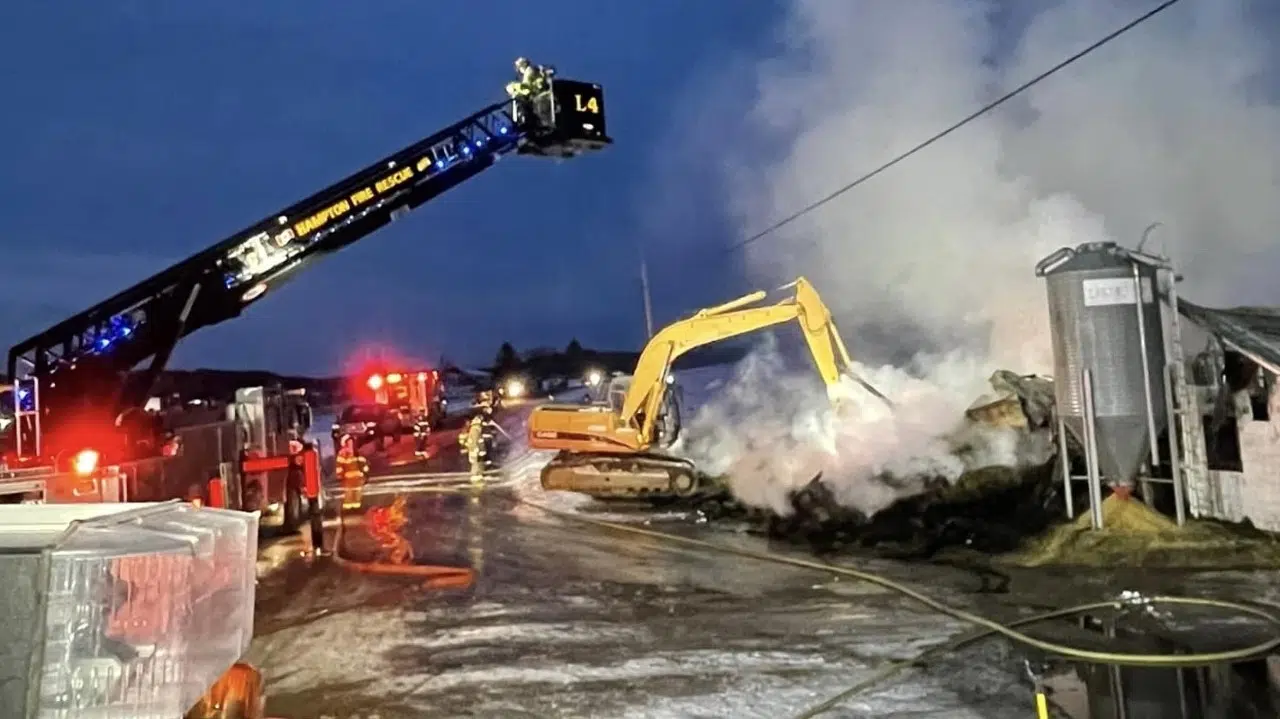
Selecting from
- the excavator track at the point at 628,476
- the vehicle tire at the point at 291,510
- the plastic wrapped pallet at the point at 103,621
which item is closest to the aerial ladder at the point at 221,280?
the vehicle tire at the point at 291,510

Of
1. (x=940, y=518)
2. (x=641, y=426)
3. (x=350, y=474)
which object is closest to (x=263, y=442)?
(x=350, y=474)

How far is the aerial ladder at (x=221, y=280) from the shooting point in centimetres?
1323

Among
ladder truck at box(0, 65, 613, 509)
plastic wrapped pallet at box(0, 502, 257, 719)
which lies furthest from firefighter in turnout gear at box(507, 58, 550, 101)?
plastic wrapped pallet at box(0, 502, 257, 719)

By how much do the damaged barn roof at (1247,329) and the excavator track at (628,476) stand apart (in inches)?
297

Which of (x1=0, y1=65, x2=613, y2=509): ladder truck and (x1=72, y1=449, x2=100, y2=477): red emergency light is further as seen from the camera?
(x1=0, y1=65, x2=613, y2=509): ladder truck

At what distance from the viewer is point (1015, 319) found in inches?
658

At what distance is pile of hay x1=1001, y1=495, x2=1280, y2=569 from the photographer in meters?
9.75

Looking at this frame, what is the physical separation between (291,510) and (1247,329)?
1278 cm

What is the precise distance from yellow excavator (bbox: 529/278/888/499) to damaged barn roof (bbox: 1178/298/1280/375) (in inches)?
188

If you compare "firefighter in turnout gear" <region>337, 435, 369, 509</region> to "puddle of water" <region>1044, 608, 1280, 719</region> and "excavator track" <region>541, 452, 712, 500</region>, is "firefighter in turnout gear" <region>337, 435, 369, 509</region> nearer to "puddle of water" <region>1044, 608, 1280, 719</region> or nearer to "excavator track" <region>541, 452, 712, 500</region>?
"excavator track" <region>541, 452, 712, 500</region>

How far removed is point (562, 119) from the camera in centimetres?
1667

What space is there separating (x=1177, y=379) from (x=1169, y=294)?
97 centimetres

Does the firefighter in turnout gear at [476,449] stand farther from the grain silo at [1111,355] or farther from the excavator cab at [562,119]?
the grain silo at [1111,355]

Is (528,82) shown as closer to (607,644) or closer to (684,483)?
(684,483)
